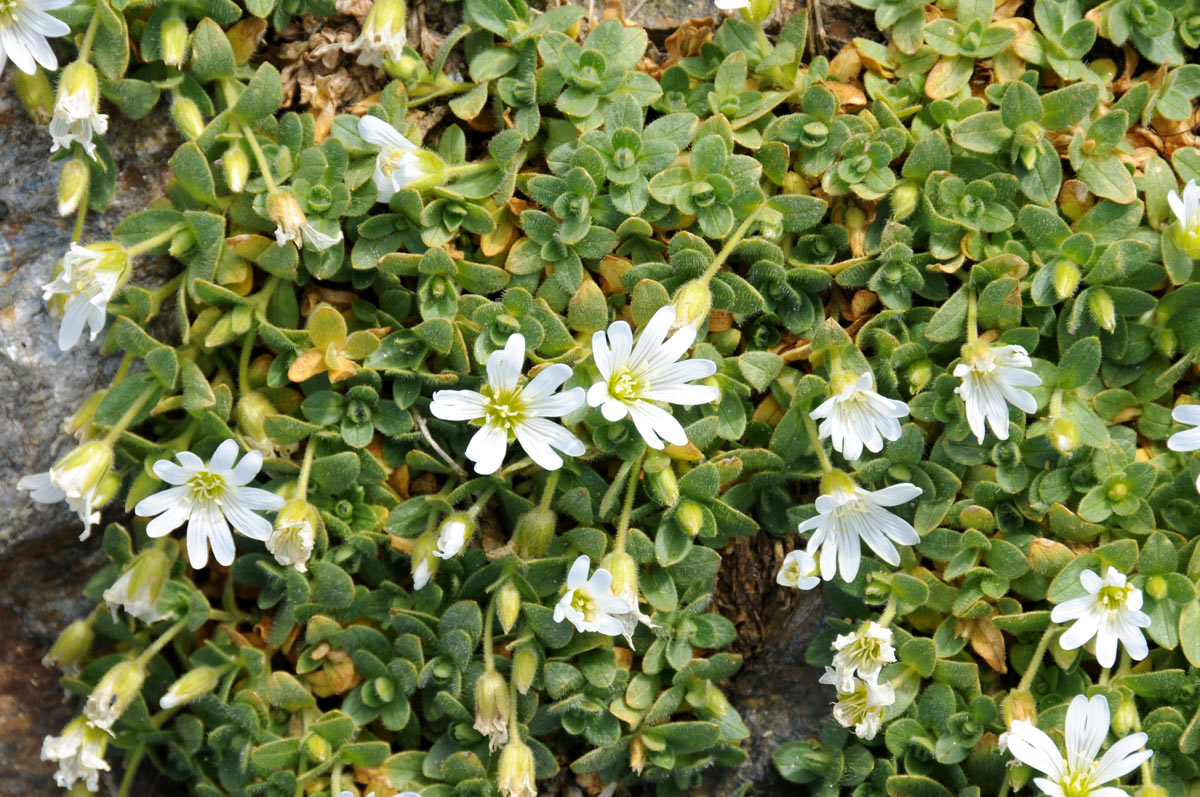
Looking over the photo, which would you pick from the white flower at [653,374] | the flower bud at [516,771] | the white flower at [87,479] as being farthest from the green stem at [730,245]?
the white flower at [87,479]

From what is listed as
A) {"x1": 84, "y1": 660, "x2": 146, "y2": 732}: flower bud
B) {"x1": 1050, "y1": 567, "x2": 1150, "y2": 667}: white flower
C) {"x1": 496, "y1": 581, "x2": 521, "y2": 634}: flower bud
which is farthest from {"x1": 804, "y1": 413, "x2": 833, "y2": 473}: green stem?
{"x1": 84, "y1": 660, "x2": 146, "y2": 732}: flower bud

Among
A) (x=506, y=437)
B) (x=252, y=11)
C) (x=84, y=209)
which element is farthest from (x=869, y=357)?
(x=84, y=209)

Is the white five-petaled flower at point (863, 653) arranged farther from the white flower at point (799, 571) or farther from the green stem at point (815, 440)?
the green stem at point (815, 440)

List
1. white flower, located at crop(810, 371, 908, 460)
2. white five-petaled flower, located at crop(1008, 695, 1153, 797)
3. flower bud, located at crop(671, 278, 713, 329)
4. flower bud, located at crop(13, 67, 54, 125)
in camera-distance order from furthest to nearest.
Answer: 1. flower bud, located at crop(13, 67, 54, 125)
2. flower bud, located at crop(671, 278, 713, 329)
3. white flower, located at crop(810, 371, 908, 460)
4. white five-petaled flower, located at crop(1008, 695, 1153, 797)

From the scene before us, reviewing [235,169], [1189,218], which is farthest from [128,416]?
[1189,218]

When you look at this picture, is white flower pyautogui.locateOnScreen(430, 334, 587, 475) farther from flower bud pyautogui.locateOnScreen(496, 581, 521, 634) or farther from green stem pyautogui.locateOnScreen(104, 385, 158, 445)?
green stem pyautogui.locateOnScreen(104, 385, 158, 445)

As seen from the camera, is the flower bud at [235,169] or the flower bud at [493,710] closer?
Answer: the flower bud at [493,710]
